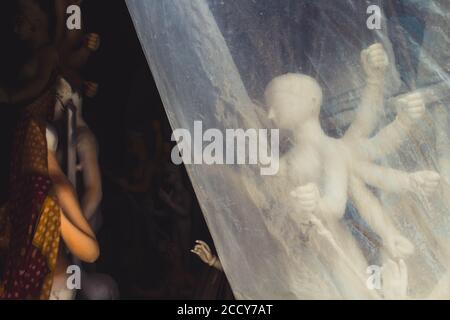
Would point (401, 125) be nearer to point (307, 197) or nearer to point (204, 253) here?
point (307, 197)

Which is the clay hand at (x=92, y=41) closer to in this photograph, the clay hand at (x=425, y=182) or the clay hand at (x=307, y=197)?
the clay hand at (x=307, y=197)

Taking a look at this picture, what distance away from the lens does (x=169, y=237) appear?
459cm

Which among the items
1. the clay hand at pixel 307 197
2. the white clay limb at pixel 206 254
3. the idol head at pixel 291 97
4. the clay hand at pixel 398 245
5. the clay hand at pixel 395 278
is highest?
the idol head at pixel 291 97

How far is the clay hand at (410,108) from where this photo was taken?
13.0ft

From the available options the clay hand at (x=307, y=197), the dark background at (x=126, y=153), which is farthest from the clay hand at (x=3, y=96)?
the clay hand at (x=307, y=197)

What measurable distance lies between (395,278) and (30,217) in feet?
5.48

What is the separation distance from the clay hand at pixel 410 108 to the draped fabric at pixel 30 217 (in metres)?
1.63

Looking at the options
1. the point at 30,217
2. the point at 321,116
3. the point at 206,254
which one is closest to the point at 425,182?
the point at 321,116

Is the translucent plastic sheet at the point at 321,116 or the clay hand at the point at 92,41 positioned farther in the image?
the clay hand at the point at 92,41

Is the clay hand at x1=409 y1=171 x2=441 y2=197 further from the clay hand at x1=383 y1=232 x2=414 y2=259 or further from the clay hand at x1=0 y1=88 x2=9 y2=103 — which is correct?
the clay hand at x1=0 y1=88 x2=9 y2=103

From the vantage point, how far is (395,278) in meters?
3.91
